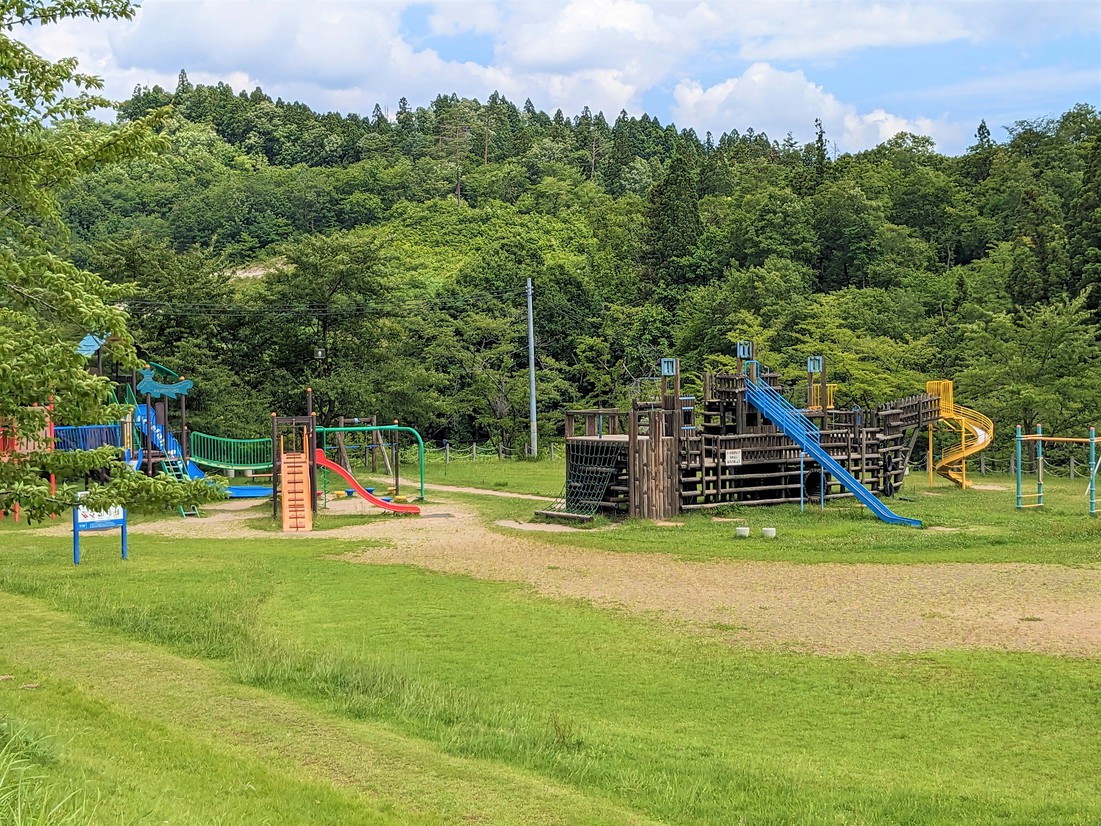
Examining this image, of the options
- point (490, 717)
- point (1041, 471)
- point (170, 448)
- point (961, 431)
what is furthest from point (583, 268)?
point (490, 717)

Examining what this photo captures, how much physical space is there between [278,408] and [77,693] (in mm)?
31306

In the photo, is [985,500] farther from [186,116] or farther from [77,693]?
[186,116]

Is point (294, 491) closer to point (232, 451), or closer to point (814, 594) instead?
point (232, 451)

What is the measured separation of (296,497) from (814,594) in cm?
1264

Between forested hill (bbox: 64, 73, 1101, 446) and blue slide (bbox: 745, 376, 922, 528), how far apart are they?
1282 centimetres

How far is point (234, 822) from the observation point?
5855 mm

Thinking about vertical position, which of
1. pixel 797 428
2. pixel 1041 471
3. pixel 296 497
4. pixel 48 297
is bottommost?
pixel 296 497

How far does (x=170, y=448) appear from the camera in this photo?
2856 centimetres

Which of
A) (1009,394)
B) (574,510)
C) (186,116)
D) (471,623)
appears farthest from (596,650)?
(186,116)

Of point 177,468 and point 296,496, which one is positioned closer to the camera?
point 296,496

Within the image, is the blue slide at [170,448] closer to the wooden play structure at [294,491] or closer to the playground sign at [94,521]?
the wooden play structure at [294,491]

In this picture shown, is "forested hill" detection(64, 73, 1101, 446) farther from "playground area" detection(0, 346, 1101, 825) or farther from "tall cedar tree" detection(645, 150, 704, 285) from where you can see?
"playground area" detection(0, 346, 1101, 825)

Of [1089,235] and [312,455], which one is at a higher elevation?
[1089,235]

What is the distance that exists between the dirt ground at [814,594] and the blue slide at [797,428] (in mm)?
6431
